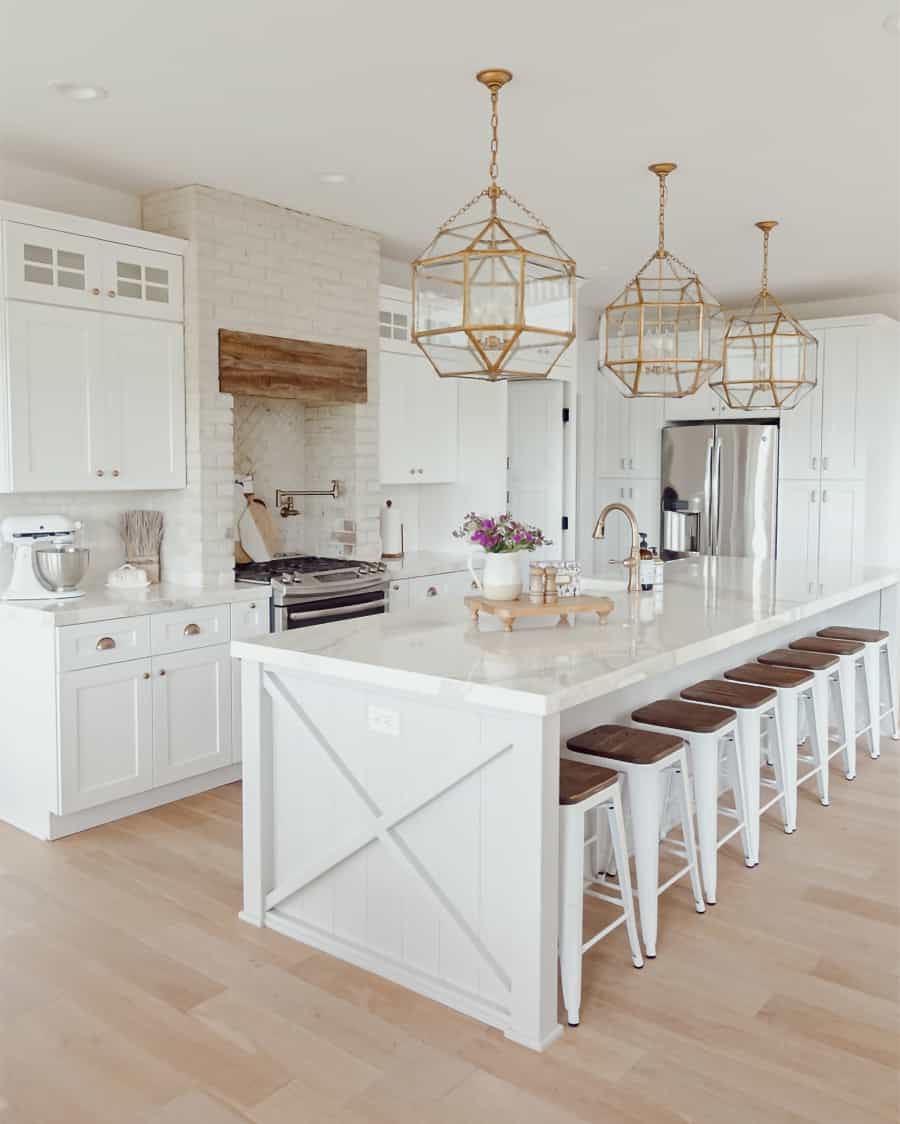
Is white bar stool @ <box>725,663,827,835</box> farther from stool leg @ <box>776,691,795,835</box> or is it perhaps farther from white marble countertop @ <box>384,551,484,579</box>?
white marble countertop @ <box>384,551,484,579</box>

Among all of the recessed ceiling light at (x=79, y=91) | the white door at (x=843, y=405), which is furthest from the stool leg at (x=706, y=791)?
the white door at (x=843, y=405)

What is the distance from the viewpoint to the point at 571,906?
2660 mm

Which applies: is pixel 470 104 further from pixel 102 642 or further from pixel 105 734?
pixel 105 734

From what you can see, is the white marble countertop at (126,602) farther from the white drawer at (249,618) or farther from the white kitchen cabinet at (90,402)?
the white kitchen cabinet at (90,402)

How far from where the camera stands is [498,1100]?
7.67 feet

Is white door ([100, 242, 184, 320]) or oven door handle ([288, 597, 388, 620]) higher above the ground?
white door ([100, 242, 184, 320])

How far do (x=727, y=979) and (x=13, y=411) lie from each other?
11.0 feet

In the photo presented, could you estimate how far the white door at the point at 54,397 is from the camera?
4062mm

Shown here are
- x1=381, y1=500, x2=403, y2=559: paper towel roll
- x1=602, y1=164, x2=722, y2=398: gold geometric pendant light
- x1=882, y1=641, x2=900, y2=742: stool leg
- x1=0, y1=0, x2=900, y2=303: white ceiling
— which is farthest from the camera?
x1=381, y1=500, x2=403, y2=559: paper towel roll

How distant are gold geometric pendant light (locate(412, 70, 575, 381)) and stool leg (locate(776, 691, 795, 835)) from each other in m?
1.86

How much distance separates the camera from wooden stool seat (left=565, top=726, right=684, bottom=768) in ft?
9.84

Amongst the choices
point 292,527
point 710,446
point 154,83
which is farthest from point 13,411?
point 710,446

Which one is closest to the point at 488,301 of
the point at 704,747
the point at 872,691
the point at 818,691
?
the point at 704,747

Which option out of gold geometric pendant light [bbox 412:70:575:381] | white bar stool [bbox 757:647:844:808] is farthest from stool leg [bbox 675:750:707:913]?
gold geometric pendant light [bbox 412:70:575:381]
